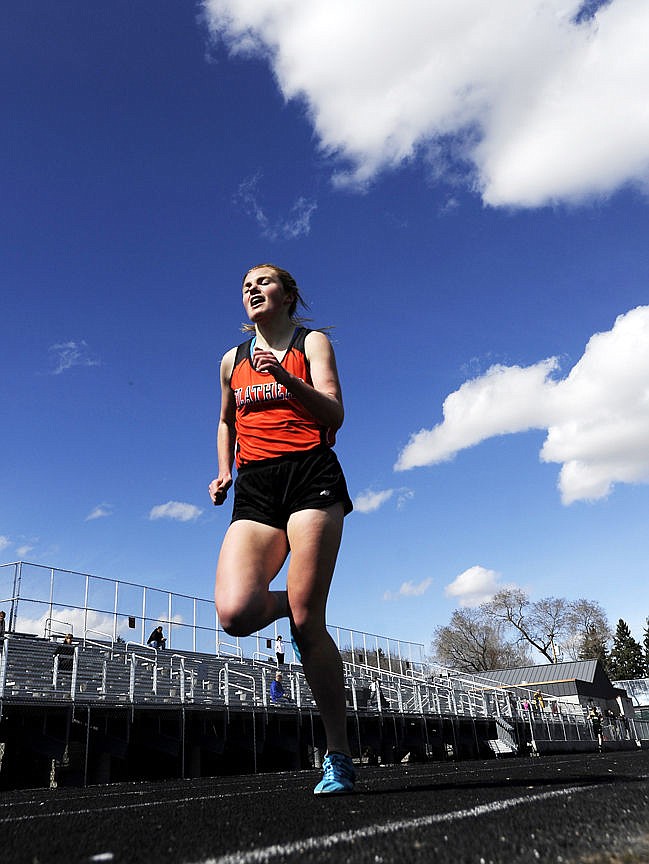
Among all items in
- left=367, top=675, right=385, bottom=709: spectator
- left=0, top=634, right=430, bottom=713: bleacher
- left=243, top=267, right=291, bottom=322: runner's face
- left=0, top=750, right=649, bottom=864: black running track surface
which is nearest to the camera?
left=0, top=750, right=649, bottom=864: black running track surface

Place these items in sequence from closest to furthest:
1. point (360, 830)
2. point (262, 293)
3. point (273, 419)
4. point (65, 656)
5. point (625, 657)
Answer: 1. point (360, 830)
2. point (273, 419)
3. point (262, 293)
4. point (65, 656)
5. point (625, 657)

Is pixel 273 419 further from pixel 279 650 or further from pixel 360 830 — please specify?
pixel 279 650

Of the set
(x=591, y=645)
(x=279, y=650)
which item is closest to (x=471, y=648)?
(x=591, y=645)

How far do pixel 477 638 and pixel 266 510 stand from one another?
2467 inches

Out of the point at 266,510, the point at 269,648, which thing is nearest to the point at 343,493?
the point at 266,510

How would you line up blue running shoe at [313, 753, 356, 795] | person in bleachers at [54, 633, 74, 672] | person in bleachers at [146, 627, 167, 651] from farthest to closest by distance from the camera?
person in bleachers at [146, 627, 167, 651] < person in bleachers at [54, 633, 74, 672] < blue running shoe at [313, 753, 356, 795]

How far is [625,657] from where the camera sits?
87.6 meters

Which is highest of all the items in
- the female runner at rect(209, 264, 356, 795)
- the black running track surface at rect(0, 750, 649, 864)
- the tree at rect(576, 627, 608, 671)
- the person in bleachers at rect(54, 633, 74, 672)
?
the tree at rect(576, 627, 608, 671)

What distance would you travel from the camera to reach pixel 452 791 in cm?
298

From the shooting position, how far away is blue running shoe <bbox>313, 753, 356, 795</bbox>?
2.96m

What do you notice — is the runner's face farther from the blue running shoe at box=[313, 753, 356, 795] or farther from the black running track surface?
the black running track surface

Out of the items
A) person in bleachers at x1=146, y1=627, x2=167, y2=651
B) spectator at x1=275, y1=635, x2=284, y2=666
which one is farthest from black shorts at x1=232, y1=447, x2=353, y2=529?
spectator at x1=275, y1=635, x2=284, y2=666

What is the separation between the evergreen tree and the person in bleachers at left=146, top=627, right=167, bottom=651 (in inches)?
3011

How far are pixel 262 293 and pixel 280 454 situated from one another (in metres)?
0.82
